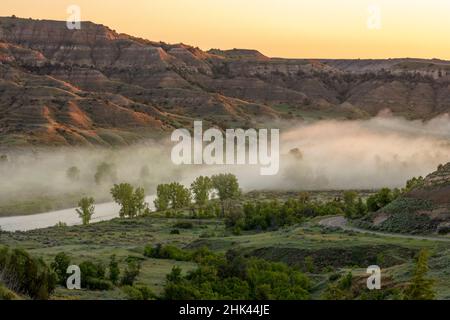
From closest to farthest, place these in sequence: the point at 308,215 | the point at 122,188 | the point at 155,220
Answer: the point at 308,215 → the point at 155,220 → the point at 122,188

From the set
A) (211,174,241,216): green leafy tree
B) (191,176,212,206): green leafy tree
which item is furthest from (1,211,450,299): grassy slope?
(211,174,241,216): green leafy tree

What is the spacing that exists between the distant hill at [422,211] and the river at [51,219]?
6823 cm

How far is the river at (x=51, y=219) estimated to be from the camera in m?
137

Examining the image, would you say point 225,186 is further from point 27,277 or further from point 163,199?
point 27,277

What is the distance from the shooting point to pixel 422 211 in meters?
81.1

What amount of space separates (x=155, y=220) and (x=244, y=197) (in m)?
47.0

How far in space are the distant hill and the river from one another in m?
68.2

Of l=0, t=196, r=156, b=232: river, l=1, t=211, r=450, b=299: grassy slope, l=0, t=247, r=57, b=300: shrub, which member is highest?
l=0, t=247, r=57, b=300: shrub

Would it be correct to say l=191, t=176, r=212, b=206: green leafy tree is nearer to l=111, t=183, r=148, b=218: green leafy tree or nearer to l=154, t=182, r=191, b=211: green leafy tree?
l=154, t=182, r=191, b=211: green leafy tree

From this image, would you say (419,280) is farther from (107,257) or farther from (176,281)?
(107,257)

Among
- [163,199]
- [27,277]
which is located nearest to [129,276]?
[27,277]

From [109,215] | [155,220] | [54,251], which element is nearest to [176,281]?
[54,251]

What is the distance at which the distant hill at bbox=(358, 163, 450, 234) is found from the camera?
256ft

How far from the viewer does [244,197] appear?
165875 mm
